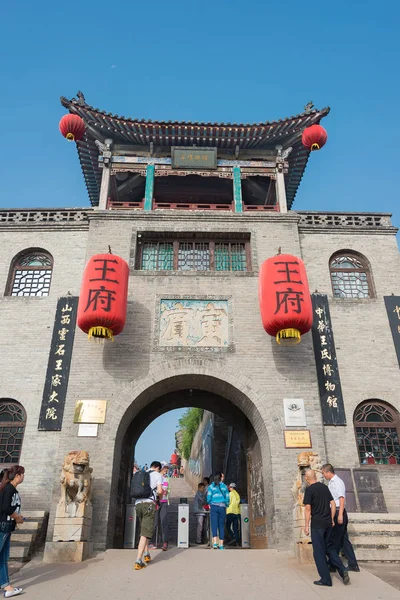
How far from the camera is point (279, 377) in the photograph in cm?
880

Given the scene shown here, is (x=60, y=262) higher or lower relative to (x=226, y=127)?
lower

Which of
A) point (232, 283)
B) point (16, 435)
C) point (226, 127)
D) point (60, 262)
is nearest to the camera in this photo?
point (16, 435)

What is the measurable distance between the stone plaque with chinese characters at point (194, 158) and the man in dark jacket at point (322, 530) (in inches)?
332

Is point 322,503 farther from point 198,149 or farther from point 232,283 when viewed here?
point 198,149

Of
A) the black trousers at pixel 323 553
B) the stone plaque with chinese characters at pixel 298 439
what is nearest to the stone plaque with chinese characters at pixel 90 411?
the stone plaque with chinese characters at pixel 298 439

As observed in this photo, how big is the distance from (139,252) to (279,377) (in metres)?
4.17

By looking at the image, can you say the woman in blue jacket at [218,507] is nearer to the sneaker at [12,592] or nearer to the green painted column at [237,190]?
the sneaker at [12,592]

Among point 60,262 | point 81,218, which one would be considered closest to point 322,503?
point 60,262

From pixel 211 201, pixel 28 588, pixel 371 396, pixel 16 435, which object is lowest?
pixel 28 588

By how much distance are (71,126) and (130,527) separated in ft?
28.2

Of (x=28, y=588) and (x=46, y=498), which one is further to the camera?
(x=46, y=498)

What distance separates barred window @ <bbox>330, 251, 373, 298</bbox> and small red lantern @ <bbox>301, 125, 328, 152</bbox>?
103 inches

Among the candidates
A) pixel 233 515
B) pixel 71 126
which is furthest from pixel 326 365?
pixel 71 126

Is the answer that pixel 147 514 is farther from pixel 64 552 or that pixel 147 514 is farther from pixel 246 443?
pixel 246 443
